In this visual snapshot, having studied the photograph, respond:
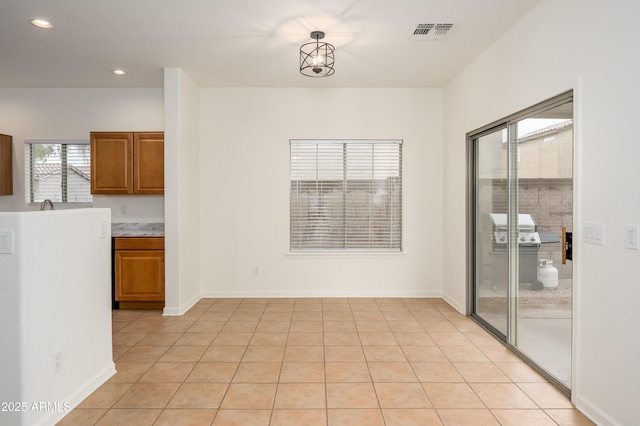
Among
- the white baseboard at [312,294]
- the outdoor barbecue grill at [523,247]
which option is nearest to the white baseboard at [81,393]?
the white baseboard at [312,294]

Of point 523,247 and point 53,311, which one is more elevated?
point 523,247

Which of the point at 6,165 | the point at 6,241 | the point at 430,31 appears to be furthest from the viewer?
the point at 6,165

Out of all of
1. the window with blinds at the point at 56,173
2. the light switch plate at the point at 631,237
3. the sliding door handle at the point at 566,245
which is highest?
the window with blinds at the point at 56,173

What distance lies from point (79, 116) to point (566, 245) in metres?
5.90

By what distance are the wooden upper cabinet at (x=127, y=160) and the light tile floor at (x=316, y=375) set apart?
1.72 m

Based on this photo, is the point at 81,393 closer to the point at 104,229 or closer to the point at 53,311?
the point at 53,311

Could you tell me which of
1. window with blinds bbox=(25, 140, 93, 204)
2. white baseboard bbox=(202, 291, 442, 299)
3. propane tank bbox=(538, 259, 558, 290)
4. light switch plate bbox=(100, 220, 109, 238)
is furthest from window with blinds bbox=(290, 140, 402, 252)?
window with blinds bbox=(25, 140, 93, 204)

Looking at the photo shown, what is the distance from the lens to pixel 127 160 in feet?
15.2

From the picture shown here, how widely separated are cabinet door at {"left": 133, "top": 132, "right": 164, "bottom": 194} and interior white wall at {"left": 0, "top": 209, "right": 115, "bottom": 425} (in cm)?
194

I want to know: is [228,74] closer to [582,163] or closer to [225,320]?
[225,320]

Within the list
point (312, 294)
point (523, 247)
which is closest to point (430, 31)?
point (523, 247)

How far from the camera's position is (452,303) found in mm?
4594

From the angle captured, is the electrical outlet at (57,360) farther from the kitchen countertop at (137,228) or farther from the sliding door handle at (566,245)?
the sliding door handle at (566,245)

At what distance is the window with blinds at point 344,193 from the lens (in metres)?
5.00
